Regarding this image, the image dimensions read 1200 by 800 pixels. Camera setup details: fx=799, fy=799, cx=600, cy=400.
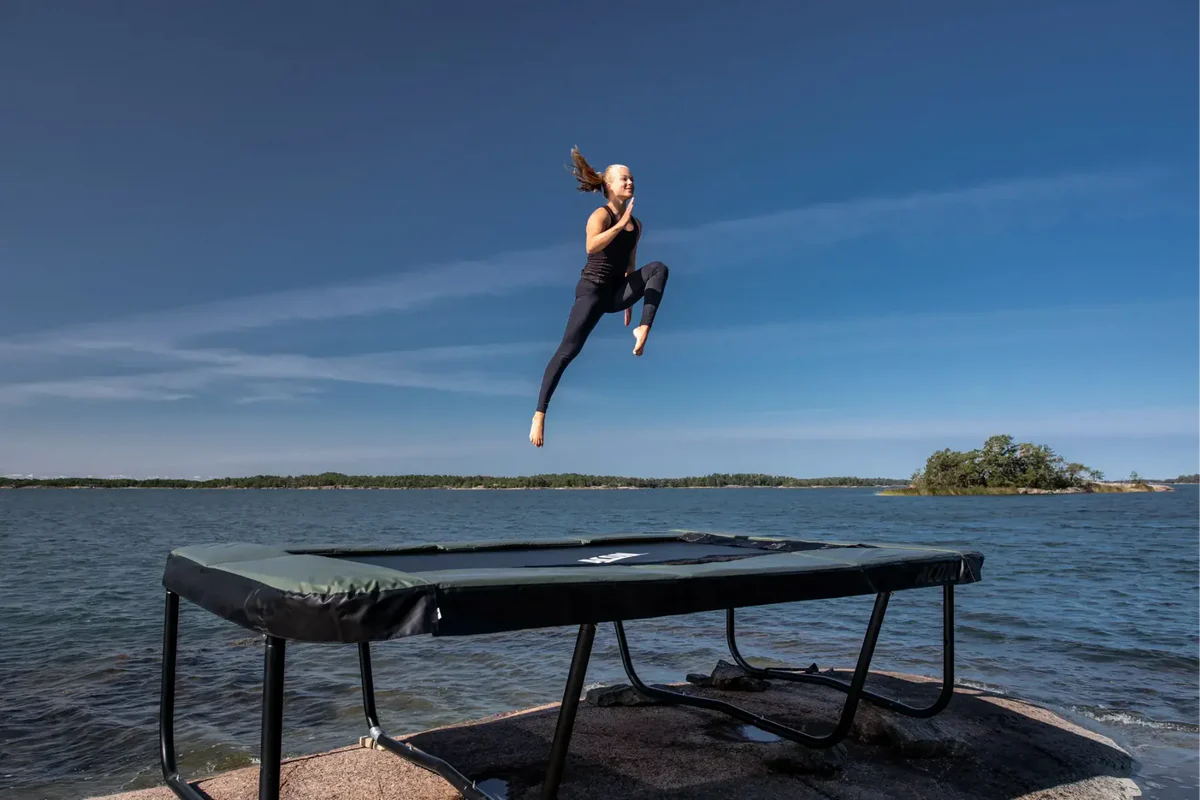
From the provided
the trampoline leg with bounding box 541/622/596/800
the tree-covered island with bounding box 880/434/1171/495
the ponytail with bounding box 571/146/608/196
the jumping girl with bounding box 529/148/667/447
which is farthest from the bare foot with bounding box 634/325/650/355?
the tree-covered island with bounding box 880/434/1171/495

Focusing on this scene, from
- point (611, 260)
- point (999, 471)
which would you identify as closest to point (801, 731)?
point (611, 260)

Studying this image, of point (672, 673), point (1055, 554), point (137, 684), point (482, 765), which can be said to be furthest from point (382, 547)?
point (1055, 554)

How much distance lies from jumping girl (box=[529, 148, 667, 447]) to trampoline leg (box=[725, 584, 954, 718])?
1.93 meters

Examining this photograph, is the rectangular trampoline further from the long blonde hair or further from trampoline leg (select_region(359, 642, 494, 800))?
the long blonde hair

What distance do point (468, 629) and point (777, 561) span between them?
1807mm

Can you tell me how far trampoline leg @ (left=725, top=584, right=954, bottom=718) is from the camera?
4.98 m

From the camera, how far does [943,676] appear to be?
17.6 feet

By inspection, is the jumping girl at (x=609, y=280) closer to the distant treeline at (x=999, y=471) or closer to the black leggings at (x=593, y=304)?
the black leggings at (x=593, y=304)

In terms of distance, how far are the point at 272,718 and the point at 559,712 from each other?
5.24ft

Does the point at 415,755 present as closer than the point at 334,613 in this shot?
No

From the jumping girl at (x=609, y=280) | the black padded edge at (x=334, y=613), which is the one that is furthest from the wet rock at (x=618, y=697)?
the black padded edge at (x=334, y=613)

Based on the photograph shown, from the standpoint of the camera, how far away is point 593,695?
222 inches

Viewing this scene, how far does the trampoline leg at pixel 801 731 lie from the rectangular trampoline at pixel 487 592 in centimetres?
1

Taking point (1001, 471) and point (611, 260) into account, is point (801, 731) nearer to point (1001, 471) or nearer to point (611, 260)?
point (611, 260)
